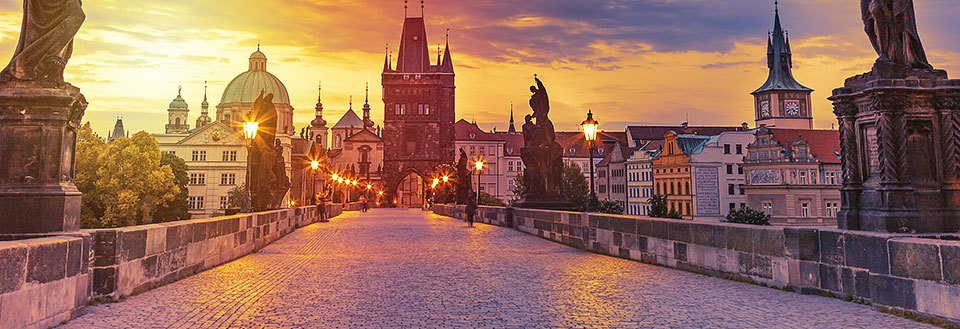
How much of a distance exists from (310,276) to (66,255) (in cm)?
418

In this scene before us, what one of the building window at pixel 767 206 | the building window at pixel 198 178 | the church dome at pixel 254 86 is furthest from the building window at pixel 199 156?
the building window at pixel 767 206

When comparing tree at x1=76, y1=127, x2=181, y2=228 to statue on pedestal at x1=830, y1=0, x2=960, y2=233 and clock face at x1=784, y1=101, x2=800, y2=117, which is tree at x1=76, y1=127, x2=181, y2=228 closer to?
statue on pedestal at x1=830, y1=0, x2=960, y2=233

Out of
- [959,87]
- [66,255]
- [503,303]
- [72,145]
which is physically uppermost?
[959,87]

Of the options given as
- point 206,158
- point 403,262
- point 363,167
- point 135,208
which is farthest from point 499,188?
point 403,262

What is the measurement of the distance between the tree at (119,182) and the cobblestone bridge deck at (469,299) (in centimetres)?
4775

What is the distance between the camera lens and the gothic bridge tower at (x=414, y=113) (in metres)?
104

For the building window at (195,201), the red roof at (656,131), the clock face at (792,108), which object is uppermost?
the clock face at (792,108)

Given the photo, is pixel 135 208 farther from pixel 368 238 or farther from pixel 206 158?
pixel 368 238

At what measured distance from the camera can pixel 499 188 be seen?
110438mm

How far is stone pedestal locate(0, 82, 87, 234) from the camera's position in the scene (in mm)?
6359

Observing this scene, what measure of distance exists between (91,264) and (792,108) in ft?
411

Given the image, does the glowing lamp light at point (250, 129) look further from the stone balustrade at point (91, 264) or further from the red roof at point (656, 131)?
the red roof at point (656, 131)

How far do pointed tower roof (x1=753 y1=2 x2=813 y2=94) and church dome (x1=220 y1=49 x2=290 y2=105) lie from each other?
298 feet

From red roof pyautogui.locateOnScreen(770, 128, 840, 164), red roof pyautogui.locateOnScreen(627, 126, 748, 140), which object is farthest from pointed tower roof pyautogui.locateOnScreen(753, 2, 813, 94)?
red roof pyautogui.locateOnScreen(770, 128, 840, 164)
